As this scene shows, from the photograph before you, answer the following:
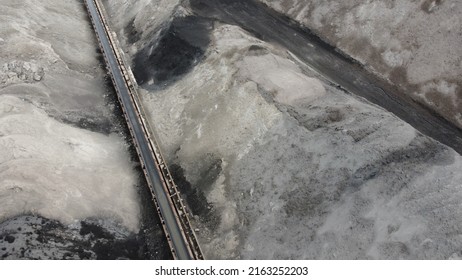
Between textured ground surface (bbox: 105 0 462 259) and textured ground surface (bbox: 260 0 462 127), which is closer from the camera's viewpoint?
textured ground surface (bbox: 105 0 462 259)

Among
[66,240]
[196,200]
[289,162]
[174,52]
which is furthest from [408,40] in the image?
[66,240]

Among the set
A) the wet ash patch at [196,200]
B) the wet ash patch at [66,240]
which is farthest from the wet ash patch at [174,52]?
the wet ash patch at [66,240]

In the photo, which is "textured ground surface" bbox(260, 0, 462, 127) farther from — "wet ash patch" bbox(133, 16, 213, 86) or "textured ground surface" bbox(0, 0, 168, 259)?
"textured ground surface" bbox(0, 0, 168, 259)

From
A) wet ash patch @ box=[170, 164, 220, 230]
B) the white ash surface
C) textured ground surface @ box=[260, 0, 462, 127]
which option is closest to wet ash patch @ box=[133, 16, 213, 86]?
the white ash surface

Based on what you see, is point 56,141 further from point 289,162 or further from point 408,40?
point 408,40

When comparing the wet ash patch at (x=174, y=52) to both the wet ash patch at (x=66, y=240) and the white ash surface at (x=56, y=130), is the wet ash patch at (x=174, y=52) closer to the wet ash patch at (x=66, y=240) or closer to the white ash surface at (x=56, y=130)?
the white ash surface at (x=56, y=130)

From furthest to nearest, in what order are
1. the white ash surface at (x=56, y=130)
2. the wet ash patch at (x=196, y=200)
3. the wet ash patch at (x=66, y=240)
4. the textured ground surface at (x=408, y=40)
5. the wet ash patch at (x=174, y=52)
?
the wet ash patch at (x=174, y=52) < the textured ground surface at (x=408, y=40) < the wet ash patch at (x=196, y=200) < the white ash surface at (x=56, y=130) < the wet ash patch at (x=66, y=240)

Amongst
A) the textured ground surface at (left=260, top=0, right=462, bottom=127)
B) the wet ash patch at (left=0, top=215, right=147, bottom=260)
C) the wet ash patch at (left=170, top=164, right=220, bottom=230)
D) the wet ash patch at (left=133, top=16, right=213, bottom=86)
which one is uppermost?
the textured ground surface at (left=260, top=0, right=462, bottom=127)
